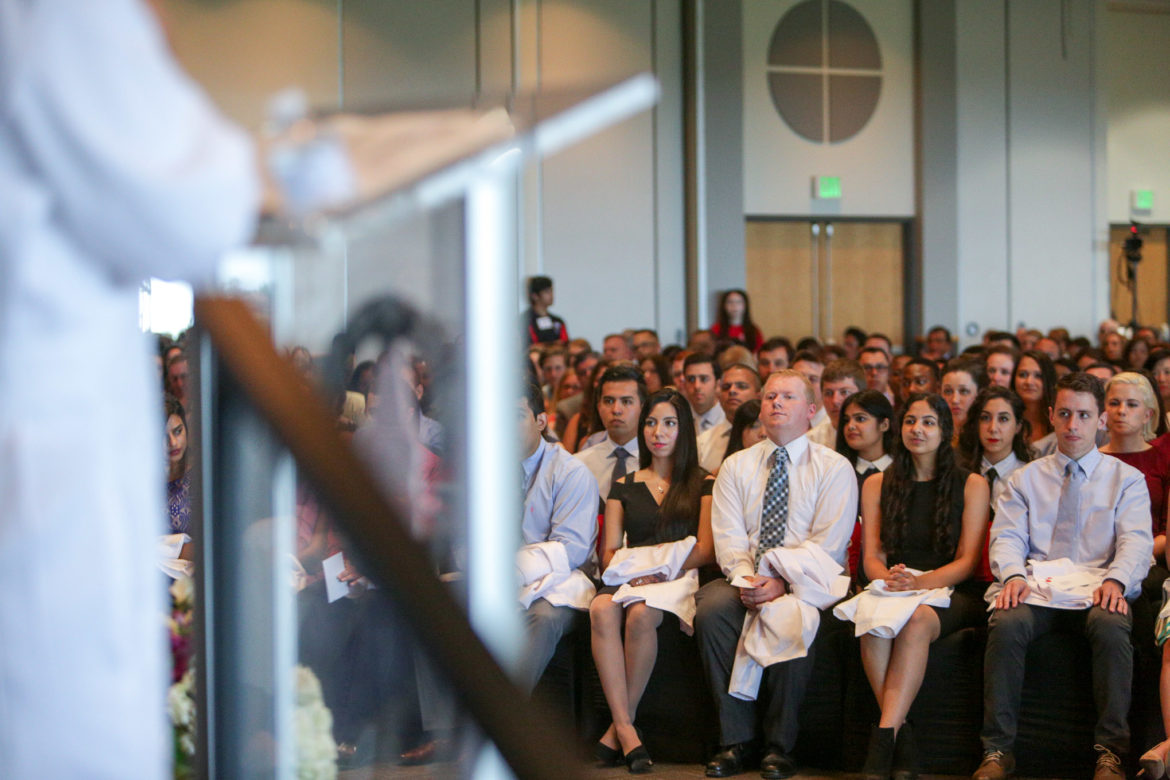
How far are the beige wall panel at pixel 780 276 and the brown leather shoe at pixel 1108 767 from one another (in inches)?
341

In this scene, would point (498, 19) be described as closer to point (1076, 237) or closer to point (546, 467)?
point (1076, 237)

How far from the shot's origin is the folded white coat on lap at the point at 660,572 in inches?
165

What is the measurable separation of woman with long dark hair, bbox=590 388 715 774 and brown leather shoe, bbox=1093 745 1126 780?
4.64ft

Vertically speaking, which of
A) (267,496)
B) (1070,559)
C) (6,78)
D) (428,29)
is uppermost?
(428,29)

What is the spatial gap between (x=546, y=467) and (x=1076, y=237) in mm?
9865

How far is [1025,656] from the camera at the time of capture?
3869 millimetres

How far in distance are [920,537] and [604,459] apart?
152 centimetres

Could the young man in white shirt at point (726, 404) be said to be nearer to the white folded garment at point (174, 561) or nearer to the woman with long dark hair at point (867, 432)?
the woman with long dark hair at point (867, 432)

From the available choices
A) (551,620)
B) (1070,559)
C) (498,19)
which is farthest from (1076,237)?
(551,620)

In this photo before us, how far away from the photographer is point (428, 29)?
35.5ft

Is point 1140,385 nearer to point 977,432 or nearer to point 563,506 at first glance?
point 977,432

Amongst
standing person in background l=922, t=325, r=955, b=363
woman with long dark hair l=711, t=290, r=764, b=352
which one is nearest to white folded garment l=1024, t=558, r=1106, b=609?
woman with long dark hair l=711, t=290, r=764, b=352

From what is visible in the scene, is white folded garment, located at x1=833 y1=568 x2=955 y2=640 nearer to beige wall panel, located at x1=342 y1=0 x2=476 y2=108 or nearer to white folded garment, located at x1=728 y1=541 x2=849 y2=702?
white folded garment, located at x1=728 y1=541 x2=849 y2=702

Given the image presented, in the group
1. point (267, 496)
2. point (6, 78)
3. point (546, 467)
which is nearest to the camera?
point (6, 78)
